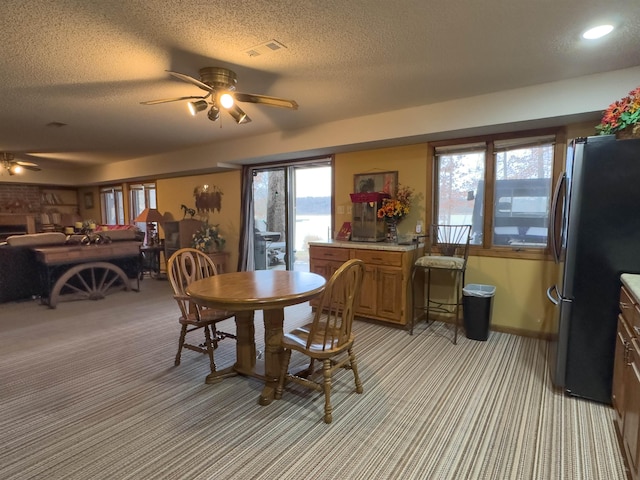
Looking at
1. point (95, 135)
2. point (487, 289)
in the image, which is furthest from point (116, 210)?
point (487, 289)

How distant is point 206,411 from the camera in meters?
2.20

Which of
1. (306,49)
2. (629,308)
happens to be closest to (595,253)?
(629,308)

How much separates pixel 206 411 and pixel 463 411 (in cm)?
166

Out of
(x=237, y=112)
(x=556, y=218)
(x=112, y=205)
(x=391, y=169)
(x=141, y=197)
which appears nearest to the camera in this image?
(x=556, y=218)

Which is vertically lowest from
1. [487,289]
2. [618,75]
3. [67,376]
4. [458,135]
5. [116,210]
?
[67,376]

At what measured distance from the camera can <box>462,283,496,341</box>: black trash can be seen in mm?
3303

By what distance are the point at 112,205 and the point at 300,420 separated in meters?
8.37

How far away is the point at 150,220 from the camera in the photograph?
6512 mm

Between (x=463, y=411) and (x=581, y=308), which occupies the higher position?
(x=581, y=308)

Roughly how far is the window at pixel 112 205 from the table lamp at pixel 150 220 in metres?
1.63

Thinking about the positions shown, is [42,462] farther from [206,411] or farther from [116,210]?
[116,210]

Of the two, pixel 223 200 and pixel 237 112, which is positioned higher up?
pixel 237 112

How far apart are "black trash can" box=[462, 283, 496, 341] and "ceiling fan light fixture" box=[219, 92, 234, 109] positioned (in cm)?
280

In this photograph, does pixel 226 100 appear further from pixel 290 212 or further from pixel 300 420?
pixel 290 212
